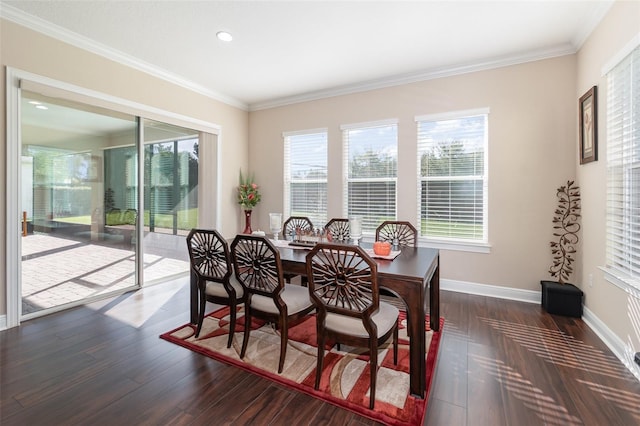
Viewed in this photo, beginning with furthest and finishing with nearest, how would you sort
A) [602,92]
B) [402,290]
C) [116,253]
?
[116,253], [602,92], [402,290]

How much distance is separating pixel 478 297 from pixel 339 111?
3.37 metres

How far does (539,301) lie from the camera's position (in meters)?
3.48

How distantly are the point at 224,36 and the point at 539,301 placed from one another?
4.78 m

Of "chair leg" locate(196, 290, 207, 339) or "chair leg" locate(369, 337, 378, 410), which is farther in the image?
"chair leg" locate(196, 290, 207, 339)

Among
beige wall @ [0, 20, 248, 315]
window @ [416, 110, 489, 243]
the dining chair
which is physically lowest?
the dining chair

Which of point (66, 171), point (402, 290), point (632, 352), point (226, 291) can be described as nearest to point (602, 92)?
point (632, 352)

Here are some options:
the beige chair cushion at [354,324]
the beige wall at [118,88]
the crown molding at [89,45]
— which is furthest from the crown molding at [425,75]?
the beige chair cushion at [354,324]

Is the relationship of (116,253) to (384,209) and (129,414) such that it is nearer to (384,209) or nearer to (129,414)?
(129,414)

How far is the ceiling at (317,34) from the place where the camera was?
2.67 m

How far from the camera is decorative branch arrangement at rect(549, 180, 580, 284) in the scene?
3258mm

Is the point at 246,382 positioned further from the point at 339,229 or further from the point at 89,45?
the point at 89,45

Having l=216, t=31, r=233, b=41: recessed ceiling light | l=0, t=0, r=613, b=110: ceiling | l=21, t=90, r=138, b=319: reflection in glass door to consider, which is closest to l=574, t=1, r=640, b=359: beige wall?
l=0, t=0, r=613, b=110: ceiling

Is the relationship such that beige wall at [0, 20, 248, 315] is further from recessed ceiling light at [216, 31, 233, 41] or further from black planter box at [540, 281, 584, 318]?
black planter box at [540, 281, 584, 318]

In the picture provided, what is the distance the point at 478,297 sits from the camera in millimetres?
3697
